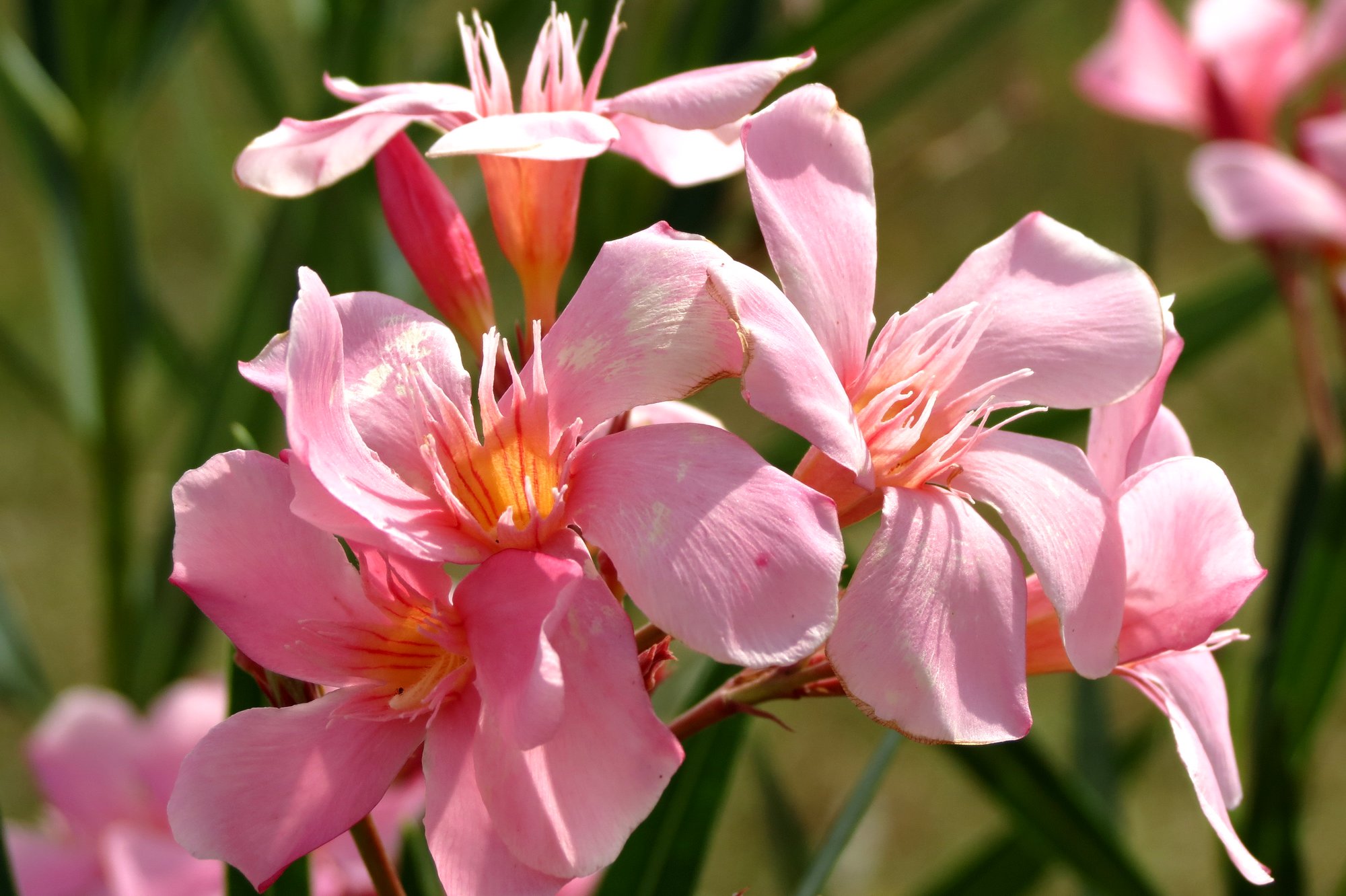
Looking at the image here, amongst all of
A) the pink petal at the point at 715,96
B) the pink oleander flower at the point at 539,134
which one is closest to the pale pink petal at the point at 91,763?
the pink oleander flower at the point at 539,134

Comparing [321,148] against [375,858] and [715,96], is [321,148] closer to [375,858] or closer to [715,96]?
[715,96]

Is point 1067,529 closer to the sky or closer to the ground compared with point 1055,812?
closer to the sky

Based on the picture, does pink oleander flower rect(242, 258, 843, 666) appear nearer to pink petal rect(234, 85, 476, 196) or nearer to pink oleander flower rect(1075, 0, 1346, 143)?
pink petal rect(234, 85, 476, 196)

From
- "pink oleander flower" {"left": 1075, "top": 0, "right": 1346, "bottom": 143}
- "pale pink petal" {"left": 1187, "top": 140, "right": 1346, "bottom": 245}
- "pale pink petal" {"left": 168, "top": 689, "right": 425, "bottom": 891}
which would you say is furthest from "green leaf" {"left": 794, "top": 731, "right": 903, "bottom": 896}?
"pink oleander flower" {"left": 1075, "top": 0, "right": 1346, "bottom": 143}

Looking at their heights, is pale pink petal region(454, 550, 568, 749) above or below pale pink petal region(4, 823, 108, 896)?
above

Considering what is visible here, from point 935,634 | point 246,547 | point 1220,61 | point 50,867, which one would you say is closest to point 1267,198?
point 1220,61

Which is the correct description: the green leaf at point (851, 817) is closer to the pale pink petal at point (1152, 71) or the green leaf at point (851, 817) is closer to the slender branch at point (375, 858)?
the slender branch at point (375, 858)
